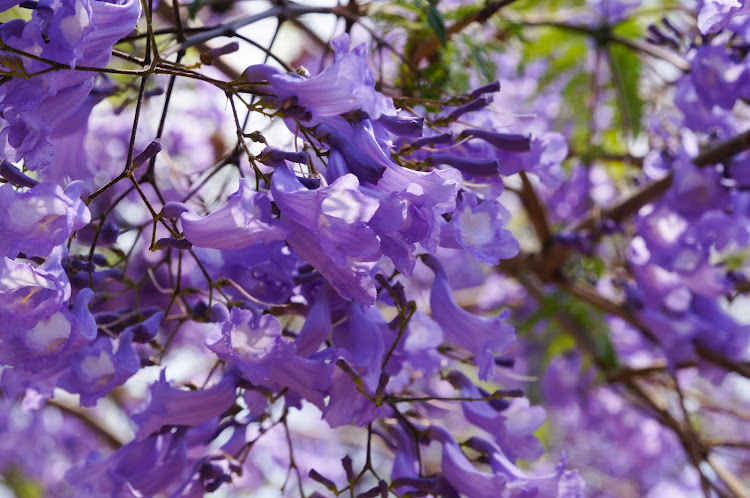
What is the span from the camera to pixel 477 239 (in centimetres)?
107

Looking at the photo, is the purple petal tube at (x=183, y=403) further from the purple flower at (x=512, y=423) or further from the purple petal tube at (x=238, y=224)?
the purple flower at (x=512, y=423)

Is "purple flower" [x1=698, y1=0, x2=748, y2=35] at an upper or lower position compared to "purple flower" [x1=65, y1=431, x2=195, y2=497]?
upper

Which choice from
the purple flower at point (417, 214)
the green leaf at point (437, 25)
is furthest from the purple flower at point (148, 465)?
the green leaf at point (437, 25)

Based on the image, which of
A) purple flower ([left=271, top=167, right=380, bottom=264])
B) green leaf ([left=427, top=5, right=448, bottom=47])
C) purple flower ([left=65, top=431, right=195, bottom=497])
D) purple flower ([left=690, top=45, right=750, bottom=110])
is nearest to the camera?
purple flower ([left=271, top=167, right=380, bottom=264])

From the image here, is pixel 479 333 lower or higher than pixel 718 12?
lower

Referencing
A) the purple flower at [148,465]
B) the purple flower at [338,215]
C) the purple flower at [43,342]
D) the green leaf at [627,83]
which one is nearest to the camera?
the purple flower at [338,215]

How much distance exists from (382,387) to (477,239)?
24cm

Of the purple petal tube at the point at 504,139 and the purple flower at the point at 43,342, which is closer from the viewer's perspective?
the purple flower at the point at 43,342

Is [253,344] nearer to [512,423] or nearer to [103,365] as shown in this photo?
[103,365]

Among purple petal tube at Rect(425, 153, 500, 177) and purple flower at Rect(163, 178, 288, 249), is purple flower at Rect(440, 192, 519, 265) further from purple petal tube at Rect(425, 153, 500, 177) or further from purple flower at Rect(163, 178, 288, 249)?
purple flower at Rect(163, 178, 288, 249)

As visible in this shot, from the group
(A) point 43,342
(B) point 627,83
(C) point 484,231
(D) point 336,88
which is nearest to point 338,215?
(D) point 336,88

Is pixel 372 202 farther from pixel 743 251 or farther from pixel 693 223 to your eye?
pixel 743 251

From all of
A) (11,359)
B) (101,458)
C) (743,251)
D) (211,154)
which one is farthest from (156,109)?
(743,251)

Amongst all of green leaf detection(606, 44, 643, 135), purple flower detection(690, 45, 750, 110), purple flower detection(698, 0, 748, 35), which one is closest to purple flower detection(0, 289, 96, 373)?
purple flower detection(698, 0, 748, 35)
